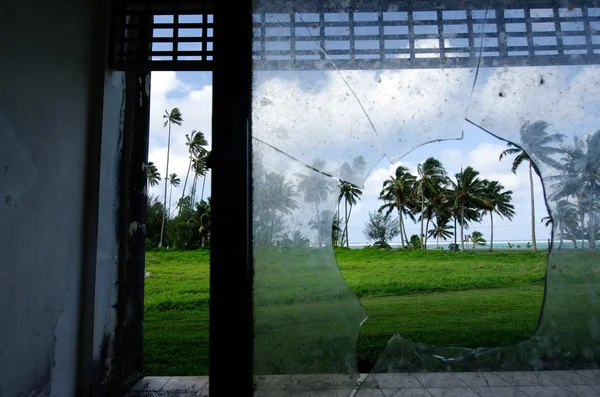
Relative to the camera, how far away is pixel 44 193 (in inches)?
58.2

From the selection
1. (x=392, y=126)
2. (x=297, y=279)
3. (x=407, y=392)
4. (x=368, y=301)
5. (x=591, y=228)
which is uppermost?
(x=392, y=126)

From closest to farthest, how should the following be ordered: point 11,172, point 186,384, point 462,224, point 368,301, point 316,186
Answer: point 11,172
point 316,186
point 186,384
point 368,301
point 462,224

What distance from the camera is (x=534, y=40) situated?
1.52 metres

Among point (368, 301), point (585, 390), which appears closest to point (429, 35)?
point (585, 390)

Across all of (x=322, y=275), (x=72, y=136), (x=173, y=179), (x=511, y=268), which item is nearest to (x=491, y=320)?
(x=511, y=268)

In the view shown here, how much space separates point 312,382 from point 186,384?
1.16 metres

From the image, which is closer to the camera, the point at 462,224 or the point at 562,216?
the point at 562,216

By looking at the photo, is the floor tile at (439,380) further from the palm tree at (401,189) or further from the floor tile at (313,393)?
the palm tree at (401,189)

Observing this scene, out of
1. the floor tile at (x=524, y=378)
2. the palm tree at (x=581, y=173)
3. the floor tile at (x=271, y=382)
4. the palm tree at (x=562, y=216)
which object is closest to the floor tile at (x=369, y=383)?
the floor tile at (x=271, y=382)

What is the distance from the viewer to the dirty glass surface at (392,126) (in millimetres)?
1418

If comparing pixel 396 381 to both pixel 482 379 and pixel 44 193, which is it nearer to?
pixel 482 379

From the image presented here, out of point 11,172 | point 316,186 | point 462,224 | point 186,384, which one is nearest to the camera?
point 11,172

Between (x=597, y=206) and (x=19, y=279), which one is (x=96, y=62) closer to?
(x=19, y=279)

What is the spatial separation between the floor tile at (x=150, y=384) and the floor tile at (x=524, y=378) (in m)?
1.89
